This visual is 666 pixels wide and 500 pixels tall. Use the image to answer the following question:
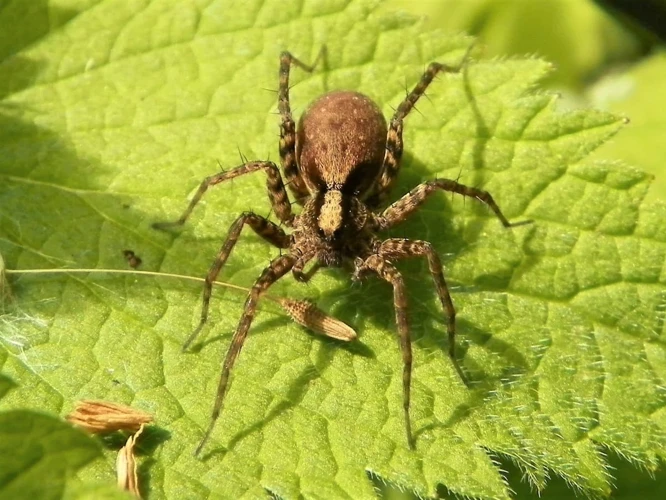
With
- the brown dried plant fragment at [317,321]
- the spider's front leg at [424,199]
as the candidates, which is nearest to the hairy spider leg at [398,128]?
the spider's front leg at [424,199]

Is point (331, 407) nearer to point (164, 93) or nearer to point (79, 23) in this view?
point (164, 93)

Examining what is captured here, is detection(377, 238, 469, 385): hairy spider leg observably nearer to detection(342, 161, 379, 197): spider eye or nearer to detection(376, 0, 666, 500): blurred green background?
detection(342, 161, 379, 197): spider eye

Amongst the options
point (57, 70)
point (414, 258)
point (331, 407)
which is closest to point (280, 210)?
point (414, 258)

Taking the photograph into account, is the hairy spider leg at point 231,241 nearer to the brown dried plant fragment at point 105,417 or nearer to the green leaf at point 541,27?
the brown dried plant fragment at point 105,417

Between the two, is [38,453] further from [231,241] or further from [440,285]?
[440,285]

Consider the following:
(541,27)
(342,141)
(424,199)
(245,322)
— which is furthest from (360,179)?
(541,27)

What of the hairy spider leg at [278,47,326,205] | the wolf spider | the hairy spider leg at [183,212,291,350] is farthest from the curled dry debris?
the hairy spider leg at [278,47,326,205]
